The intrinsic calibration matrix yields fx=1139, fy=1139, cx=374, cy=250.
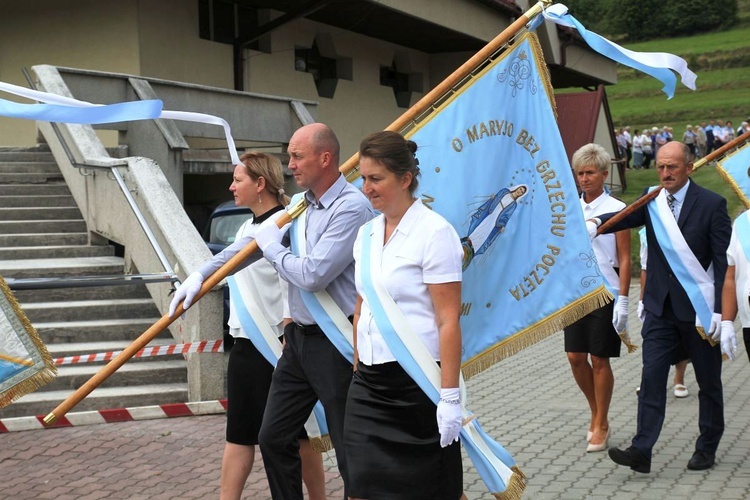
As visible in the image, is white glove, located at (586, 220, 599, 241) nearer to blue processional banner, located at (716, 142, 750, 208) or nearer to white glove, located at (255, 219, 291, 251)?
blue processional banner, located at (716, 142, 750, 208)

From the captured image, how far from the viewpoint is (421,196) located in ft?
18.1

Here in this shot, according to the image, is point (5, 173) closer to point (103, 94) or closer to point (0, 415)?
point (103, 94)

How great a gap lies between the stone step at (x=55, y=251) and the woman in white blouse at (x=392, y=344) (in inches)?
324

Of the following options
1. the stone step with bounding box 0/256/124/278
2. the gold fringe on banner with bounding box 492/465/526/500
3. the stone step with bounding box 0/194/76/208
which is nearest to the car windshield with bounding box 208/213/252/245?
the stone step with bounding box 0/194/76/208

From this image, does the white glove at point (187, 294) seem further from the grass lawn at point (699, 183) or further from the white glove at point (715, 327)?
the grass lawn at point (699, 183)

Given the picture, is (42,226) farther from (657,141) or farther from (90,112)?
(657,141)

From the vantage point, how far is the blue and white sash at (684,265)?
7.02 m

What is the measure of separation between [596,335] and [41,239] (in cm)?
691

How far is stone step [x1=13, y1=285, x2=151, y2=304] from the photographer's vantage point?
35.8ft

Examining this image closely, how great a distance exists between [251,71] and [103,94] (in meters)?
6.59

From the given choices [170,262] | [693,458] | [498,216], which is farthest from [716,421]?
[170,262]

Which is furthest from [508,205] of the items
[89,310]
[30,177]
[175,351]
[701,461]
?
[30,177]

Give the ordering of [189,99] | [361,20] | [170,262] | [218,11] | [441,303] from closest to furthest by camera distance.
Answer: [441,303] < [170,262] < [189,99] < [218,11] < [361,20]

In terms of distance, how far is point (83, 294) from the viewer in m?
11.1
